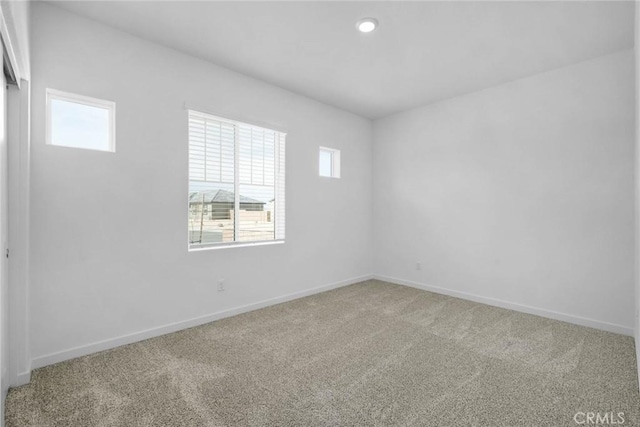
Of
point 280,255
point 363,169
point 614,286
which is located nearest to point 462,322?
point 614,286

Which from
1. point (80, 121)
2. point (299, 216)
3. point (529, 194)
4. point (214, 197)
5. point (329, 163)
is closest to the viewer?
point (80, 121)

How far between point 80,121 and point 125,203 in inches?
29.5

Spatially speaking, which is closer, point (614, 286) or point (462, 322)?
point (614, 286)

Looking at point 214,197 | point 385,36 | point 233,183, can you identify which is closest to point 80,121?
point 214,197

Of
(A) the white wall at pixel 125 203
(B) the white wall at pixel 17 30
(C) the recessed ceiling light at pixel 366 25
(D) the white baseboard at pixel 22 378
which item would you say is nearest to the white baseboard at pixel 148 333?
(A) the white wall at pixel 125 203

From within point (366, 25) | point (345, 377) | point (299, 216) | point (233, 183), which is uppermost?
point (366, 25)

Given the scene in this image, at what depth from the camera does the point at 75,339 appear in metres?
2.52

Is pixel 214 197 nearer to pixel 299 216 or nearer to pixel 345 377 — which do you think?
pixel 299 216

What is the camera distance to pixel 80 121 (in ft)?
8.61

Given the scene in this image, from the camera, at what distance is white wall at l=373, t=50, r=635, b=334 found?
10.2 feet

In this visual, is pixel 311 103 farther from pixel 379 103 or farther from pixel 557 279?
pixel 557 279

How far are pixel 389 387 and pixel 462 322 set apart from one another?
64.1 inches

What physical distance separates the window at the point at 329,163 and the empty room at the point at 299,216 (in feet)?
0.94

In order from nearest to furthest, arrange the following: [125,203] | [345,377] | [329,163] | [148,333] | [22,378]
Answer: [22,378] → [345,377] → [125,203] → [148,333] → [329,163]
